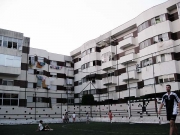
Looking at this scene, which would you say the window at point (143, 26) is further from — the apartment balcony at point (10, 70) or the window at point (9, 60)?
the window at point (9, 60)

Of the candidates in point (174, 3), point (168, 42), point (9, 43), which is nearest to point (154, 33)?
point (168, 42)

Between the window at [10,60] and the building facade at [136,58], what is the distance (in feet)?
46.8

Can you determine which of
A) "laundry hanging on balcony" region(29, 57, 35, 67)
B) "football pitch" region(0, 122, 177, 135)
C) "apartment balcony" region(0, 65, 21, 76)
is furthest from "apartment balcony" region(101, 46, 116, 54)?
"football pitch" region(0, 122, 177, 135)

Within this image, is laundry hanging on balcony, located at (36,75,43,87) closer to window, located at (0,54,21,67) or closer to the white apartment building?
the white apartment building

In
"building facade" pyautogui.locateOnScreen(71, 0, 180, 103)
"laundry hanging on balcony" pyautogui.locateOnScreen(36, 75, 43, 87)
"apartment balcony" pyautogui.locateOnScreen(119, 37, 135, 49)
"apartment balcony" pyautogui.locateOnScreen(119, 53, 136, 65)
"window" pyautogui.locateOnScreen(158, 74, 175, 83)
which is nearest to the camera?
"window" pyautogui.locateOnScreen(158, 74, 175, 83)

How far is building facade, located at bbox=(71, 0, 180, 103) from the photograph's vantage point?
31128 millimetres

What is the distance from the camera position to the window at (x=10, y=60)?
35125 mm

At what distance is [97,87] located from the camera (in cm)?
4403

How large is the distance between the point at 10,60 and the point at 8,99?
23.0ft

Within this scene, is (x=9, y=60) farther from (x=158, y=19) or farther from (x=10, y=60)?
(x=158, y=19)

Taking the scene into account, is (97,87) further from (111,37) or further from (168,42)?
(168,42)

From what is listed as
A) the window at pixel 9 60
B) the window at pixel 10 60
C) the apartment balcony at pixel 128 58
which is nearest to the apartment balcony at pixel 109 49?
the apartment balcony at pixel 128 58

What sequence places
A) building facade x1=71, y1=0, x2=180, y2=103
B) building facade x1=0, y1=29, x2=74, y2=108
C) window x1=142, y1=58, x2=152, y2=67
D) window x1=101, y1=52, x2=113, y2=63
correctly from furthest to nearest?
window x1=101, y1=52, x2=113, y2=63 < building facade x1=0, y1=29, x2=74, y2=108 < window x1=142, y1=58, x2=152, y2=67 < building facade x1=71, y1=0, x2=180, y2=103

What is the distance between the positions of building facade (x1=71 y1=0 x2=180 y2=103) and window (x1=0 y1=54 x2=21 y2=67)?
46.8ft
